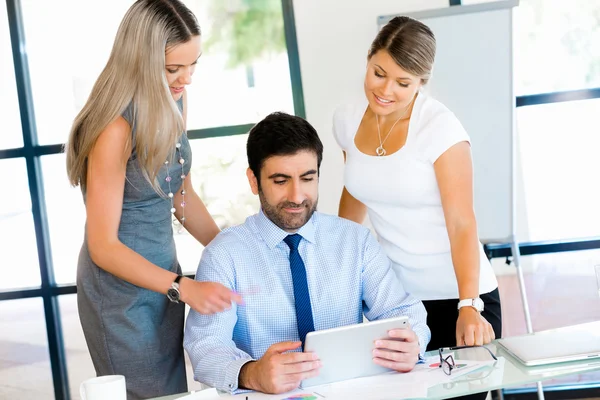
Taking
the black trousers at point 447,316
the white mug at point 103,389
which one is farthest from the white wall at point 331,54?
the white mug at point 103,389

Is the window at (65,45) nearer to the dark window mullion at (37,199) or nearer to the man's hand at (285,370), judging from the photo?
the dark window mullion at (37,199)

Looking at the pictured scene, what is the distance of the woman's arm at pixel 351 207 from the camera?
253 cm

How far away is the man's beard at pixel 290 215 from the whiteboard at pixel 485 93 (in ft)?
5.03

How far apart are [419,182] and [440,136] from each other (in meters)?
0.15

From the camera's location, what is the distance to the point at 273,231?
6.84 feet

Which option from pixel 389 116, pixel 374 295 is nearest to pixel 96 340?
pixel 374 295

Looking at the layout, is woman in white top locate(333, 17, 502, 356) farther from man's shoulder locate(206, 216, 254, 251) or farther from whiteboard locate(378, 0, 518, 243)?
whiteboard locate(378, 0, 518, 243)

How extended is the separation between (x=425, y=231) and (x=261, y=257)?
53 cm

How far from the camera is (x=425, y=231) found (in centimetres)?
227

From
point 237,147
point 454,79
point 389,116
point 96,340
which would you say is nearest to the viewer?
point 96,340

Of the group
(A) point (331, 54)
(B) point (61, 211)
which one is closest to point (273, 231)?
(A) point (331, 54)

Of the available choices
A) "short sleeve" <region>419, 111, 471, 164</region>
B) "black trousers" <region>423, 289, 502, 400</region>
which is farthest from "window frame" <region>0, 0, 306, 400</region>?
"black trousers" <region>423, 289, 502, 400</region>

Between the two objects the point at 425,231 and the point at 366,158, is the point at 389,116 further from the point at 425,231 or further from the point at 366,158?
the point at 425,231

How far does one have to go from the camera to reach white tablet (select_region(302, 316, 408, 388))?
163 centimetres
